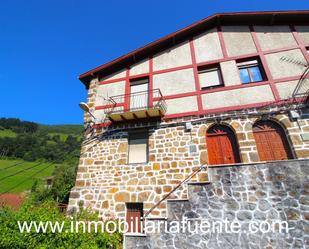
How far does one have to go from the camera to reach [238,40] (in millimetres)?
8883

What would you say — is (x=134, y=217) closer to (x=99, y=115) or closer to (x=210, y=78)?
(x=99, y=115)

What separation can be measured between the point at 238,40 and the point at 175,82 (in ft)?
12.9

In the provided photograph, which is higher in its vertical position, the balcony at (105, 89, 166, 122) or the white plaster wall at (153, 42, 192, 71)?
the white plaster wall at (153, 42, 192, 71)

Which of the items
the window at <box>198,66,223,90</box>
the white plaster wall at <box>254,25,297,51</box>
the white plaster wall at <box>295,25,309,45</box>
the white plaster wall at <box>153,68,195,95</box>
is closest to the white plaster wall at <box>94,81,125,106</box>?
the white plaster wall at <box>153,68,195,95</box>

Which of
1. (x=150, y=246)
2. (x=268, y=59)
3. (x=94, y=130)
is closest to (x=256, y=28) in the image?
(x=268, y=59)

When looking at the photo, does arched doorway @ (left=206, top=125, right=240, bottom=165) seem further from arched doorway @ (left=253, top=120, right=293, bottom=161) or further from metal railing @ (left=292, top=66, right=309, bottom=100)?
metal railing @ (left=292, top=66, right=309, bottom=100)

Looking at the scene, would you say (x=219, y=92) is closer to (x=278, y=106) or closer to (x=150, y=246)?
(x=278, y=106)

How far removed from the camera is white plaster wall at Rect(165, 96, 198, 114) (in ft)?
25.9

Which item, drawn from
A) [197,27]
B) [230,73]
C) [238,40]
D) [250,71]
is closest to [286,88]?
[250,71]

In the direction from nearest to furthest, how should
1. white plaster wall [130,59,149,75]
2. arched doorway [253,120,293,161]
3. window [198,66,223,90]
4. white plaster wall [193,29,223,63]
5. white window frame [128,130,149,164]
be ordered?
arched doorway [253,120,293,161], white window frame [128,130,149,164], window [198,66,223,90], white plaster wall [193,29,223,63], white plaster wall [130,59,149,75]

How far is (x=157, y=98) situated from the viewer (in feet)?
27.9

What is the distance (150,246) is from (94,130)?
5727mm

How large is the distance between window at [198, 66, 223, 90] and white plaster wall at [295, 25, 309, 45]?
13.3 ft

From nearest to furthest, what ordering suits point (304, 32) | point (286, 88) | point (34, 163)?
1. point (286, 88)
2. point (304, 32)
3. point (34, 163)
